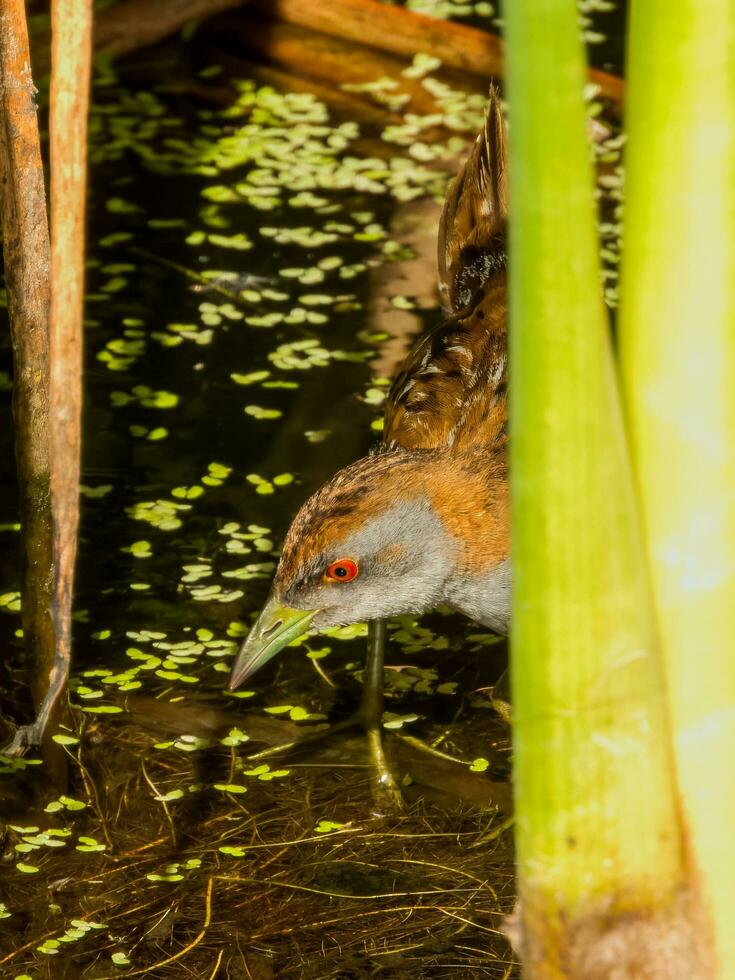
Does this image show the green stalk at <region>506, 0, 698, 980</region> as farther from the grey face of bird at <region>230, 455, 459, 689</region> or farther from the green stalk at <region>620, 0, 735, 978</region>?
the grey face of bird at <region>230, 455, 459, 689</region>

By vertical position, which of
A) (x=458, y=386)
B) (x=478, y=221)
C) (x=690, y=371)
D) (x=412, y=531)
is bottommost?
(x=412, y=531)

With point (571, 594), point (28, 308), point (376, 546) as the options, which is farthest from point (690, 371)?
point (376, 546)

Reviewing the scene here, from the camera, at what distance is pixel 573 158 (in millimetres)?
1637

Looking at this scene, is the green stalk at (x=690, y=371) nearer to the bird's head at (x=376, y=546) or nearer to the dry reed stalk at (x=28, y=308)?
the dry reed stalk at (x=28, y=308)

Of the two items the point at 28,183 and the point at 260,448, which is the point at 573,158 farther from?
the point at 260,448

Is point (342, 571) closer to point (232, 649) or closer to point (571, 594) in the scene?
point (232, 649)

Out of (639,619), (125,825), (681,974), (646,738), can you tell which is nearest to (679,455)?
→ (639,619)

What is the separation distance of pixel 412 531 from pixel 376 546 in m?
0.12

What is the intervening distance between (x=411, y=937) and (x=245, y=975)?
17.7 inches

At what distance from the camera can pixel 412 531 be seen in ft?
13.1

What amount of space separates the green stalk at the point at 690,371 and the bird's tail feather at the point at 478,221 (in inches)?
126

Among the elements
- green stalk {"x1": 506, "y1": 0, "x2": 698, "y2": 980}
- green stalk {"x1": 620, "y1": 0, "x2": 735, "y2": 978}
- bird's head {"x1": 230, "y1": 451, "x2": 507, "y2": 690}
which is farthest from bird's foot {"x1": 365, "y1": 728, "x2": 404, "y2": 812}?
green stalk {"x1": 620, "y1": 0, "x2": 735, "y2": 978}

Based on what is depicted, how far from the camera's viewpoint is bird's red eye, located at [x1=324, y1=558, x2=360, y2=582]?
12.9ft

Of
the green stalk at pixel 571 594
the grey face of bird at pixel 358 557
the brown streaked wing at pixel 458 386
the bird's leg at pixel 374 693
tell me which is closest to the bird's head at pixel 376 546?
the grey face of bird at pixel 358 557
